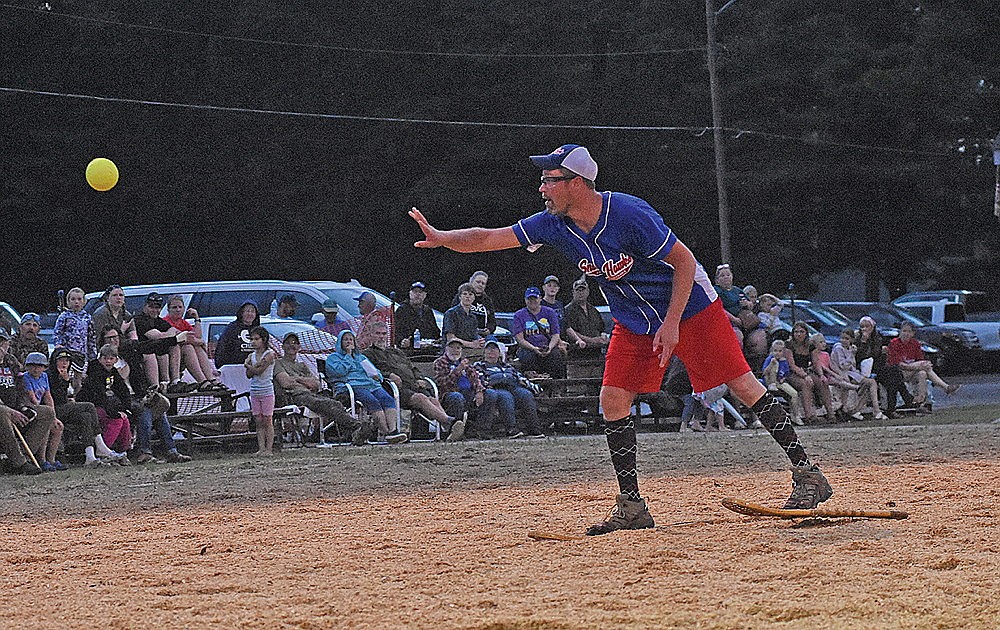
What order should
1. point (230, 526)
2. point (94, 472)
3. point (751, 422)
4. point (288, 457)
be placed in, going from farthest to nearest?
point (751, 422), point (288, 457), point (94, 472), point (230, 526)

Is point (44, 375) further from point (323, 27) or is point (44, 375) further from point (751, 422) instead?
point (323, 27)

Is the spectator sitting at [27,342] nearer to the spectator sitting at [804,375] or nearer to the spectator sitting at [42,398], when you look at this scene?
the spectator sitting at [42,398]

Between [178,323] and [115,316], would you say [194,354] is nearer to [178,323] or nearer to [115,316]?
[178,323]

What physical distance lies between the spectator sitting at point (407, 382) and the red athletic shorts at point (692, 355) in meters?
8.45

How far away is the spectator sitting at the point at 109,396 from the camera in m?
13.9

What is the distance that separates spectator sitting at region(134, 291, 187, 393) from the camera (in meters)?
14.9

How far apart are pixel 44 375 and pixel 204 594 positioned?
8304 mm

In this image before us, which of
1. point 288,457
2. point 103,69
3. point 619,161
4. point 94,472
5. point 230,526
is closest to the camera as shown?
point 230,526

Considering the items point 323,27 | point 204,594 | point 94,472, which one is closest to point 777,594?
point 204,594

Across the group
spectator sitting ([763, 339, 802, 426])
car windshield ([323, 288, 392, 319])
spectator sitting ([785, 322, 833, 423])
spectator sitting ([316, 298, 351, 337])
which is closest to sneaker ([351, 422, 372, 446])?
spectator sitting ([316, 298, 351, 337])

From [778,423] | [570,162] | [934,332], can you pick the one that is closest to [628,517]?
[778,423]

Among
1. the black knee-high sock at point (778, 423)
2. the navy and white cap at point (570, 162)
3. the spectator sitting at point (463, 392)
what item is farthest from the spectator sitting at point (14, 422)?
the black knee-high sock at point (778, 423)

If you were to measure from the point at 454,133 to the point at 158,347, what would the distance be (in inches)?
994

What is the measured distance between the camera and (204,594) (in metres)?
5.86
